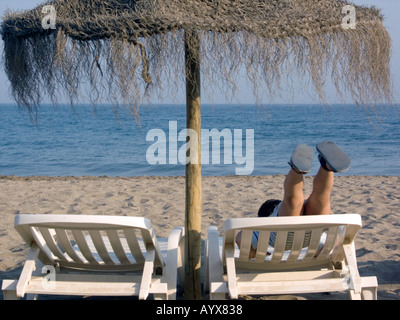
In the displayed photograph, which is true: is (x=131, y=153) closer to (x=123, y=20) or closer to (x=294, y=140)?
(x=294, y=140)

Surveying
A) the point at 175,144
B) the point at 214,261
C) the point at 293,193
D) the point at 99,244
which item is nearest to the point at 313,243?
the point at 293,193

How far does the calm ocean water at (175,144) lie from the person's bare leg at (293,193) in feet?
1.61

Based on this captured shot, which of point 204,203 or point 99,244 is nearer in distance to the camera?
point 99,244

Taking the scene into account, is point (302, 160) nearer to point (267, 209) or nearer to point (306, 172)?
point (306, 172)

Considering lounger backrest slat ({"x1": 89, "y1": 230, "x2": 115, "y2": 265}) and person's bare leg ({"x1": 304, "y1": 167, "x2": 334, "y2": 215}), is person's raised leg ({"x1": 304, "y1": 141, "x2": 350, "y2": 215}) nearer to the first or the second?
person's bare leg ({"x1": 304, "y1": 167, "x2": 334, "y2": 215})

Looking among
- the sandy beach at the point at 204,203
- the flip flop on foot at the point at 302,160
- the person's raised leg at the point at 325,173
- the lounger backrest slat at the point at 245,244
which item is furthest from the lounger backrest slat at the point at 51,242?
the person's raised leg at the point at 325,173

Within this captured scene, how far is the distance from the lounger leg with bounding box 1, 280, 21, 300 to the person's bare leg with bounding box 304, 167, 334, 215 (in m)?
1.89

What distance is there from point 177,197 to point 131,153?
1027cm

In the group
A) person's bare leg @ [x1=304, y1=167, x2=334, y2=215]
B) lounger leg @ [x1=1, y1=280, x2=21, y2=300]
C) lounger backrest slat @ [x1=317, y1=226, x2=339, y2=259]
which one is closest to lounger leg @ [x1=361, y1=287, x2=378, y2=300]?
lounger backrest slat @ [x1=317, y1=226, x2=339, y2=259]

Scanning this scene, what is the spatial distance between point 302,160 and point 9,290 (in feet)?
6.07

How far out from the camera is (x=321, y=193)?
2.96m

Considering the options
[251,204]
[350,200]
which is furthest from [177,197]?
[350,200]
